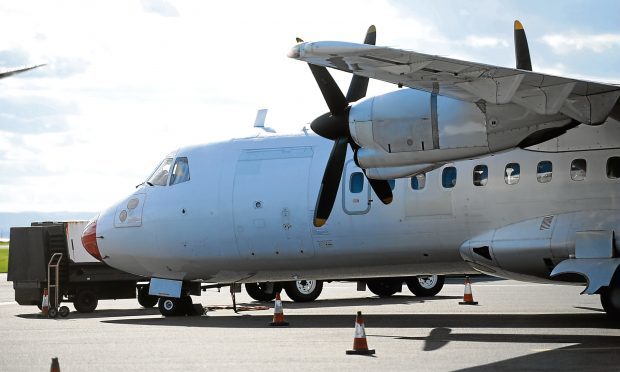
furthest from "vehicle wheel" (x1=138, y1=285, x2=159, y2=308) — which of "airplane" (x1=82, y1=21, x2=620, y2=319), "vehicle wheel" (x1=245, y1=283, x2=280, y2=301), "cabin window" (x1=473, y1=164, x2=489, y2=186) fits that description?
"cabin window" (x1=473, y1=164, x2=489, y2=186)

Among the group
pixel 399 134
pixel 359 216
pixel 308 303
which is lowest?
pixel 308 303

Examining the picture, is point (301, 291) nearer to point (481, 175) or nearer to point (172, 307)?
point (172, 307)

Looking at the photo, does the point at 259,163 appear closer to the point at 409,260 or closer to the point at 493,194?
the point at 409,260

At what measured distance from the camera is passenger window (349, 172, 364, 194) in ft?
68.9

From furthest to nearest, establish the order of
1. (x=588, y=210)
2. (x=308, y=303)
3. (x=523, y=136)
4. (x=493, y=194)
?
(x=308, y=303) < (x=493, y=194) < (x=588, y=210) < (x=523, y=136)

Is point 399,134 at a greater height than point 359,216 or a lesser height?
greater

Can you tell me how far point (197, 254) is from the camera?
22.7 m

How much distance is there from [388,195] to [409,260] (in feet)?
6.35

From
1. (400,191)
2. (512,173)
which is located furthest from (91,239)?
(512,173)

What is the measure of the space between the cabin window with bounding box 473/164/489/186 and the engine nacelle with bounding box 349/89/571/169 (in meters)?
3.63

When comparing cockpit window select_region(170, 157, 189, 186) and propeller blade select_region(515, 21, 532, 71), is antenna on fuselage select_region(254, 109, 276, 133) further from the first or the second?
propeller blade select_region(515, 21, 532, 71)

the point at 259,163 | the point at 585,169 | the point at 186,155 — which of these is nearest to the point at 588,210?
the point at 585,169

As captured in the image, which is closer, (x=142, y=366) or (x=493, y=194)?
(x=142, y=366)

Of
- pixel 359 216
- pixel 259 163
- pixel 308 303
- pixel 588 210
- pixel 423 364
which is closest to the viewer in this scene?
pixel 423 364
